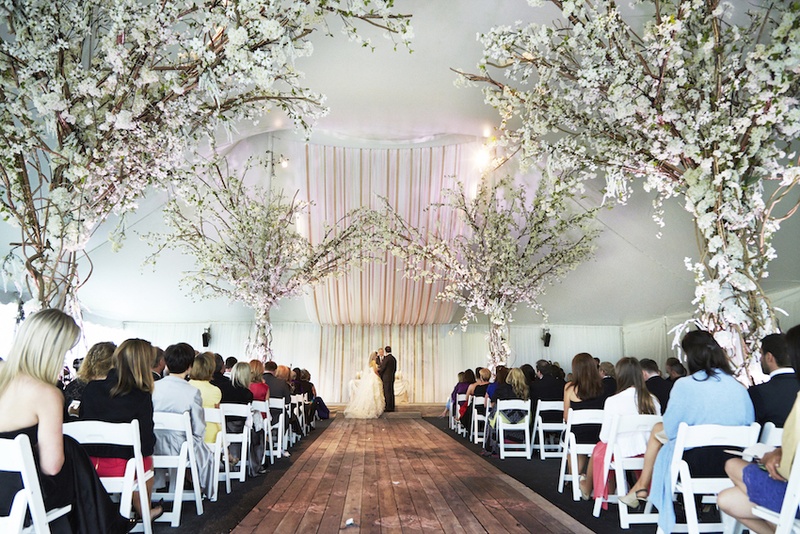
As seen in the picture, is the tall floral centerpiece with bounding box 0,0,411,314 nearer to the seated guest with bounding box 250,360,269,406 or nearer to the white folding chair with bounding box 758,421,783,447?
the white folding chair with bounding box 758,421,783,447

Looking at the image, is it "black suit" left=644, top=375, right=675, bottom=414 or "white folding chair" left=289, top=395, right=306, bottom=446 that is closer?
"black suit" left=644, top=375, right=675, bottom=414

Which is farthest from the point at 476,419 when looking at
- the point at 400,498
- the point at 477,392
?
the point at 400,498

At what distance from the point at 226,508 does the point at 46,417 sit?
95.6 inches

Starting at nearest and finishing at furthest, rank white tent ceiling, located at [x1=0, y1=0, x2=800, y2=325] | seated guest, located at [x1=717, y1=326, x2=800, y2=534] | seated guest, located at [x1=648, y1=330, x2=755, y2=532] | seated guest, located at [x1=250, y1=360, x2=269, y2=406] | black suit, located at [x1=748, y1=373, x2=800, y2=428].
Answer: seated guest, located at [x1=717, y1=326, x2=800, y2=534] → seated guest, located at [x1=648, y1=330, x2=755, y2=532] → black suit, located at [x1=748, y1=373, x2=800, y2=428] → seated guest, located at [x1=250, y1=360, x2=269, y2=406] → white tent ceiling, located at [x1=0, y1=0, x2=800, y2=325]

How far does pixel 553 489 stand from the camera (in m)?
5.11

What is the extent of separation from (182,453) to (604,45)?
4015 millimetres

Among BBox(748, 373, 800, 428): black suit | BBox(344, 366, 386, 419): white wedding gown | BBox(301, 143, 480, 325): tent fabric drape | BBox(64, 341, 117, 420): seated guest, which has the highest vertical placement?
BBox(301, 143, 480, 325): tent fabric drape

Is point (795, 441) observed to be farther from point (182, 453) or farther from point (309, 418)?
point (309, 418)

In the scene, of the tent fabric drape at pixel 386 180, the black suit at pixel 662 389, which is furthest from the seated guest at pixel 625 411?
the tent fabric drape at pixel 386 180

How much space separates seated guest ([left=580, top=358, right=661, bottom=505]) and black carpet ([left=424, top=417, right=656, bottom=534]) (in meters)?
0.18

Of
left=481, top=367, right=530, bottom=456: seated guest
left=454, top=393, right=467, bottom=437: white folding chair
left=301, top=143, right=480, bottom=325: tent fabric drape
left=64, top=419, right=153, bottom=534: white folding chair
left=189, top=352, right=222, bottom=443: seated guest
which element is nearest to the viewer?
left=64, top=419, right=153, bottom=534: white folding chair

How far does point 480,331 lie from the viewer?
17.1m

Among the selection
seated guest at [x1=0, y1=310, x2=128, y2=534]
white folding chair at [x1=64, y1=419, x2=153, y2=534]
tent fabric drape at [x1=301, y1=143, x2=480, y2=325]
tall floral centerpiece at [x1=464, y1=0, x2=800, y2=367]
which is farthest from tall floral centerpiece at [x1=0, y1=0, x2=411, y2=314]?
tent fabric drape at [x1=301, y1=143, x2=480, y2=325]

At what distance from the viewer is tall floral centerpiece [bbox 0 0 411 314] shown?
319 cm
